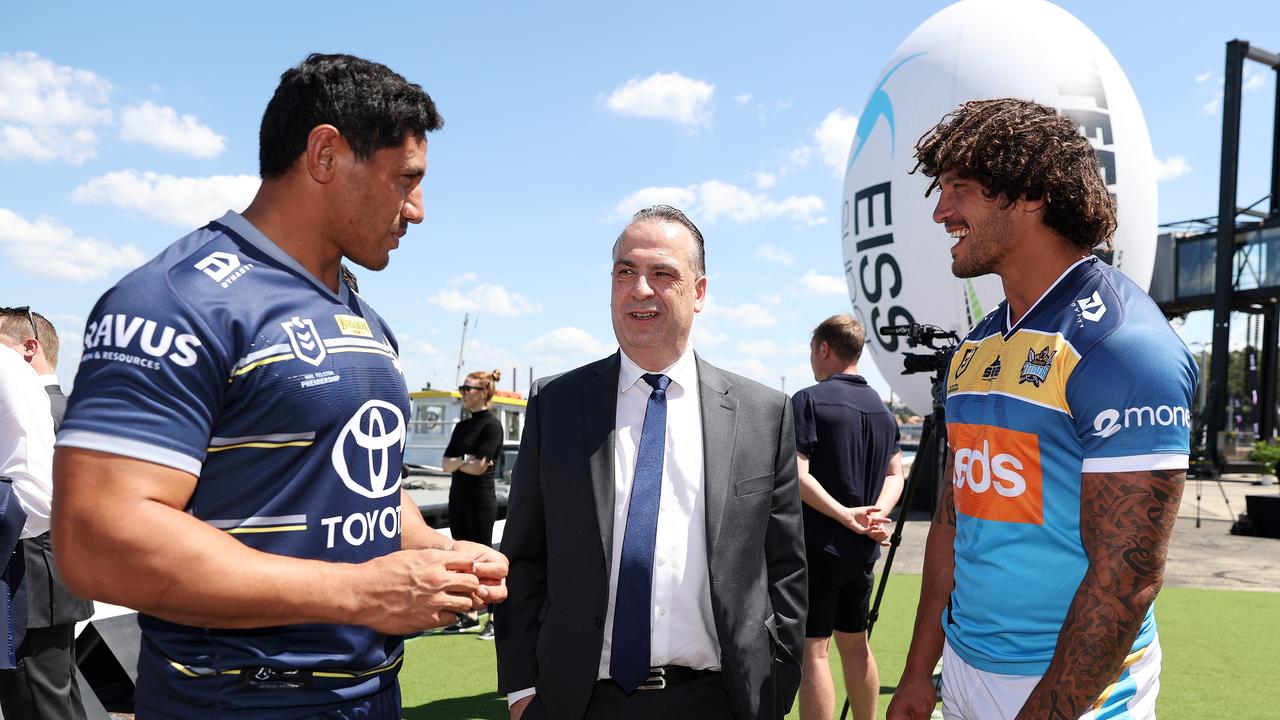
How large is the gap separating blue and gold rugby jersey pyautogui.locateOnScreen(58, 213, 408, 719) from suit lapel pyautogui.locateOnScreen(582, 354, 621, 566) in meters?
0.86

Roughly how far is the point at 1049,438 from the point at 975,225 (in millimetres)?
580

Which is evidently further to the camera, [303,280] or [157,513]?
[303,280]

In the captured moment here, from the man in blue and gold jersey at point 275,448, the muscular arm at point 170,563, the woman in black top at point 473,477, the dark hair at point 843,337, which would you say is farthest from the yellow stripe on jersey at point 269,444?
the woman in black top at point 473,477

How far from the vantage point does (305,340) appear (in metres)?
1.61

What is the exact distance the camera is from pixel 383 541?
5.73 ft

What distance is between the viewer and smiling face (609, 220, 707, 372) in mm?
2711

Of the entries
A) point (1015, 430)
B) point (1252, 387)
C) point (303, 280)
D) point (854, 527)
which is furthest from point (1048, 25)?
point (1252, 387)

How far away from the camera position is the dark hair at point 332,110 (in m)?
1.73

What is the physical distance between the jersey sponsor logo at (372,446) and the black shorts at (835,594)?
3147 mm

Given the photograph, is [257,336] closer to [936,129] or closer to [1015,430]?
[1015,430]

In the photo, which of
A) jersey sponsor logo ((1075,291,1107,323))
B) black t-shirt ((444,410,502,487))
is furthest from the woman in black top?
jersey sponsor logo ((1075,291,1107,323))

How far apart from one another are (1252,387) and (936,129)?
4936 centimetres

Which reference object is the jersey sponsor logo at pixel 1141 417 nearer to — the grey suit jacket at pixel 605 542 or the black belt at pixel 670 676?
the grey suit jacket at pixel 605 542

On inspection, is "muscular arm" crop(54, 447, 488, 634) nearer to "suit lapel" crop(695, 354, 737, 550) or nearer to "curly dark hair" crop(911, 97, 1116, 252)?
"suit lapel" crop(695, 354, 737, 550)
